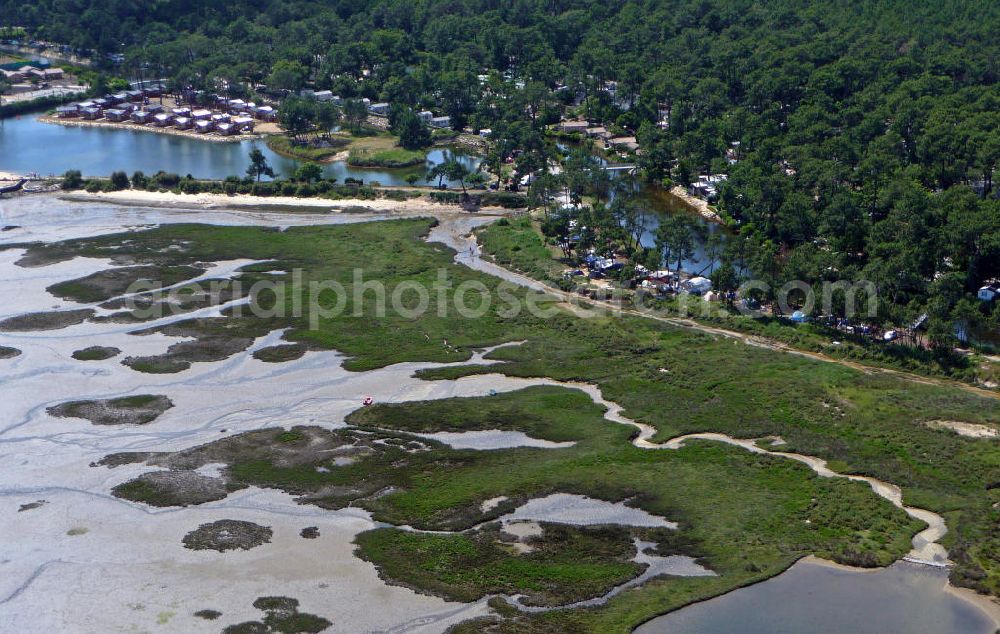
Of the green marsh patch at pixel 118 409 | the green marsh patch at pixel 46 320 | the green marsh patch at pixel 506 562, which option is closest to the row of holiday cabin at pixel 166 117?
the green marsh patch at pixel 46 320

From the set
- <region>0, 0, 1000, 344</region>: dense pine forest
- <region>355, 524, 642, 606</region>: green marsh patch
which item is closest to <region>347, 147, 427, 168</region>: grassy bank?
<region>0, 0, 1000, 344</region>: dense pine forest

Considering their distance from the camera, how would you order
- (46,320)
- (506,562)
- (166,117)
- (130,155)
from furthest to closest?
(166,117) < (130,155) < (46,320) < (506,562)

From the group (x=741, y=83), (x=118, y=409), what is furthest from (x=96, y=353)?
(x=741, y=83)

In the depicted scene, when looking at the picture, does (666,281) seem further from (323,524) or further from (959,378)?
(323,524)

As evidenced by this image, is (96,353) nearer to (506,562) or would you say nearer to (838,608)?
(506,562)

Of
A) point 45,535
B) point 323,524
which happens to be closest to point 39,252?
point 45,535
